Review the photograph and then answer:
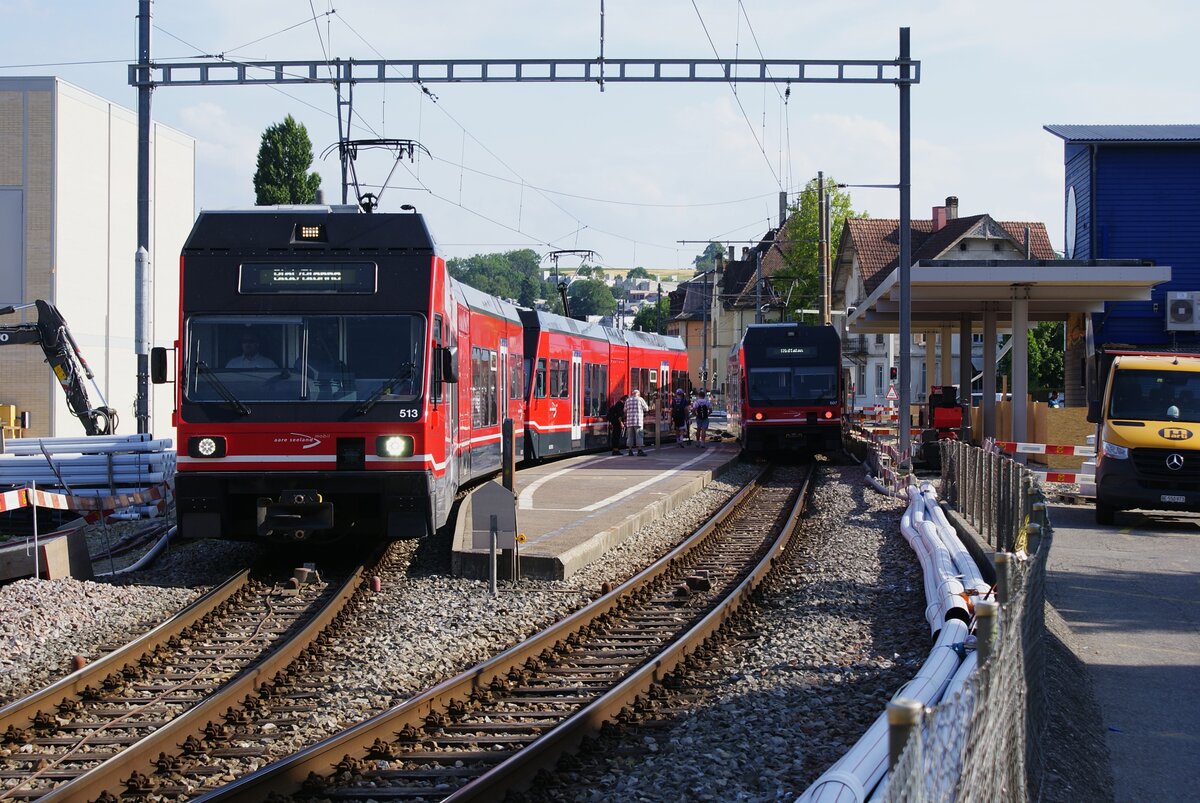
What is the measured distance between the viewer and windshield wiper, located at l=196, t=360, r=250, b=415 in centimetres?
1183

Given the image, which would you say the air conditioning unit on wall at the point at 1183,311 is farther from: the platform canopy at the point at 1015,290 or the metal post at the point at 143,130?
the metal post at the point at 143,130

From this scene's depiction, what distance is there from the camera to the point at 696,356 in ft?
373

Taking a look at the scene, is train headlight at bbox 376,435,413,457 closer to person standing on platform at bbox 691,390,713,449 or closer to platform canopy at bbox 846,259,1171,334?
platform canopy at bbox 846,259,1171,334

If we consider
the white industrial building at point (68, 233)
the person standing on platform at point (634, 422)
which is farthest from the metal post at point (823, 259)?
the white industrial building at point (68, 233)

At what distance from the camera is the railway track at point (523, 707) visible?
20.0 feet

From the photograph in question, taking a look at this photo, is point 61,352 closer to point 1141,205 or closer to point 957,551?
point 957,551

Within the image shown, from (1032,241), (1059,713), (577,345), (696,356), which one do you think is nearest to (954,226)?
(1032,241)

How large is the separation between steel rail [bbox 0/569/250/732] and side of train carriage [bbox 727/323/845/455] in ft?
65.9

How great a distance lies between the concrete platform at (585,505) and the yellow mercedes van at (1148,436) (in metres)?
6.33

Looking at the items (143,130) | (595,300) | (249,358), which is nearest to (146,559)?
(249,358)

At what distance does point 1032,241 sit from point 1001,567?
67953 millimetres

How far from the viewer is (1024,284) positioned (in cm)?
2792

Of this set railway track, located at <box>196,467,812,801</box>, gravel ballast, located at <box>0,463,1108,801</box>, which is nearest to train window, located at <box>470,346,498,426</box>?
gravel ballast, located at <box>0,463,1108,801</box>

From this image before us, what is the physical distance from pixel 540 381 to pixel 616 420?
6.35m
